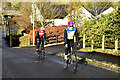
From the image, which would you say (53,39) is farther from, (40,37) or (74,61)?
(74,61)

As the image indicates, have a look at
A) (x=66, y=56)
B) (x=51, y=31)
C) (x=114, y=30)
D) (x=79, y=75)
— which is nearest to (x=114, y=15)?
(x=114, y=30)

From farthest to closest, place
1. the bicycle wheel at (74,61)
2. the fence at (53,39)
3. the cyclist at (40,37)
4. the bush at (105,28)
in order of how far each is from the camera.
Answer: the fence at (53,39) < the bush at (105,28) < the cyclist at (40,37) < the bicycle wheel at (74,61)

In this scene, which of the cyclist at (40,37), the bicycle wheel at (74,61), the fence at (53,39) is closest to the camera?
the bicycle wheel at (74,61)

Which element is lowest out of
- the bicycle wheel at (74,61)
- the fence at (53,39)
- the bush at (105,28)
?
the bicycle wheel at (74,61)

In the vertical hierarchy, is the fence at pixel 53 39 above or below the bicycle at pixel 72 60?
above

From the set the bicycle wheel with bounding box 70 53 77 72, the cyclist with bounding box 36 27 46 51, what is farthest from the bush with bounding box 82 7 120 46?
the bicycle wheel with bounding box 70 53 77 72

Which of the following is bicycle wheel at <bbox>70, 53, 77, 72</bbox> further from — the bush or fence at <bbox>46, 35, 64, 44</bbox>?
fence at <bbox>46, 35, 64, 44</bbox>

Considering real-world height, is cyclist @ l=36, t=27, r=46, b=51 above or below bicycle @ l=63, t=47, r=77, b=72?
above

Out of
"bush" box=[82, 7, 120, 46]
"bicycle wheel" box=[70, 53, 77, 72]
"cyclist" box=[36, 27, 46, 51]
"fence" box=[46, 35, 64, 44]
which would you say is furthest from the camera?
"fence" box=[46, 35, 64, 44]

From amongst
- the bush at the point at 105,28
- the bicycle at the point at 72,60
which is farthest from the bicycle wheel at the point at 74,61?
the bush at the point at 105,28

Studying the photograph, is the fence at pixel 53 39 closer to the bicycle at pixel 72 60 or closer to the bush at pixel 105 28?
the bush at pixel 105 28

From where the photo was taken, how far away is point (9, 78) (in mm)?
7184

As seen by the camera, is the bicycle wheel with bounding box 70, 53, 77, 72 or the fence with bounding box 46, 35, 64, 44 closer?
the bicycle wheel with bounding box 70, 53, 77, 72

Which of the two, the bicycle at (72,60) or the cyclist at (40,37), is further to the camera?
the cyclist at (40,37)
